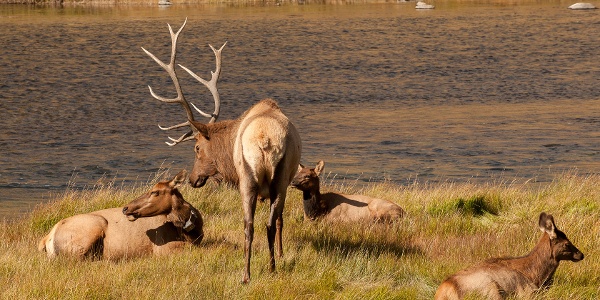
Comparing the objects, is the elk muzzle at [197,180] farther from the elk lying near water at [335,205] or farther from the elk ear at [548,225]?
the elk ear at [548,225]

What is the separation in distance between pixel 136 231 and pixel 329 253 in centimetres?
189

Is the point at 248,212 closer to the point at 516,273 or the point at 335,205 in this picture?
the point at 516,273

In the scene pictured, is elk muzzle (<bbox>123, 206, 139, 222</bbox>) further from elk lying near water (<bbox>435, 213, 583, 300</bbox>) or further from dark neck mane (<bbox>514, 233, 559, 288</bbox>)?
dark neck mane (<bbox>514, 233, 559, 288</bbox>)

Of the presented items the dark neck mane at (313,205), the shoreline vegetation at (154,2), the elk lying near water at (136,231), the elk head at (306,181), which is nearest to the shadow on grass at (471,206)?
the dark neck mane at (313,205)

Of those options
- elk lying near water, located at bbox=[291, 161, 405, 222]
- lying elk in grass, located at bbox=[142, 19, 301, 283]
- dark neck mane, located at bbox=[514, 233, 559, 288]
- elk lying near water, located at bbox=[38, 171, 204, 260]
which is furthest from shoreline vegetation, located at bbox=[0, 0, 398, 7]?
dark neck mane, located at bbox=[514, 233, 559, 288]

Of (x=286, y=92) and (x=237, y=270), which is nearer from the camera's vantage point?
(x=237, y=270)

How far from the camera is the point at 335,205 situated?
11656 millimetres

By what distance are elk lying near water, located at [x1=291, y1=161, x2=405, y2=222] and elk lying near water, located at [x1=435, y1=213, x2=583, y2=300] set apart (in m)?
3.51

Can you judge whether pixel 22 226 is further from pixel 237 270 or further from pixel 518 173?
pixel 518 173

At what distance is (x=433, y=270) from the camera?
8.38m

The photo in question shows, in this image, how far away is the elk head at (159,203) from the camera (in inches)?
360

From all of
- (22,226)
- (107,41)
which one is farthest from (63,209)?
(107,41)

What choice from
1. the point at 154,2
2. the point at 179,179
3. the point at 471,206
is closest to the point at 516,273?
the point at 179,179

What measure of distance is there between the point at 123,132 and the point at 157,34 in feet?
79.5
